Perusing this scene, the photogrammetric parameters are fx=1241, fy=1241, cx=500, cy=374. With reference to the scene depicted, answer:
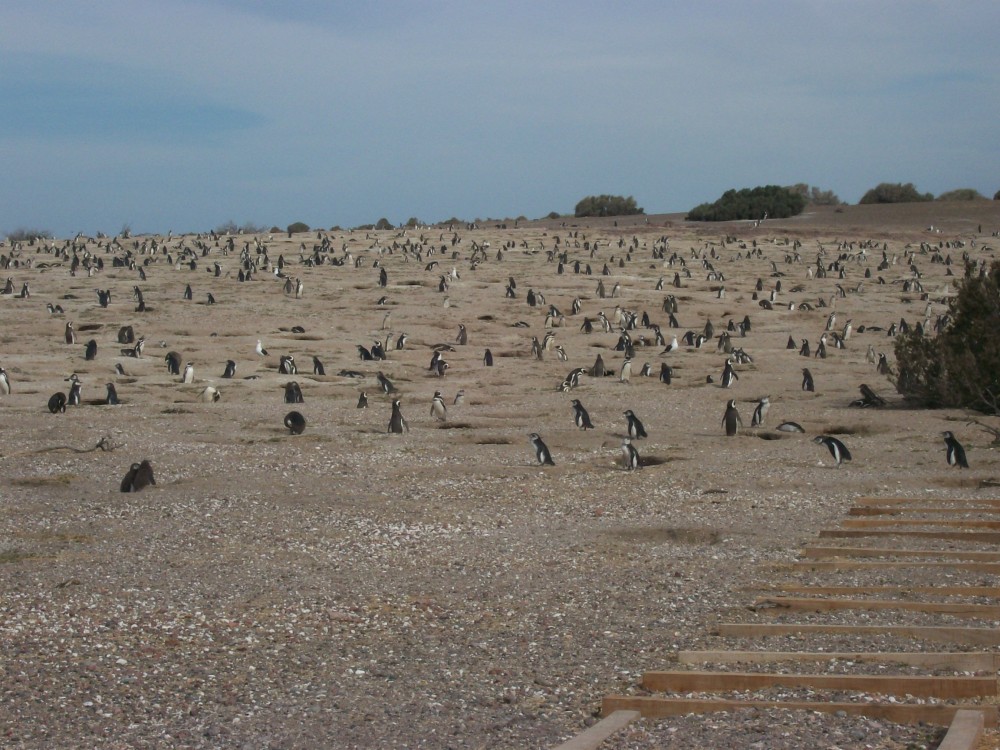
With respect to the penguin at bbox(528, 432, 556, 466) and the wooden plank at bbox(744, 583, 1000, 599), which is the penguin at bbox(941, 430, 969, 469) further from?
the wooden plank at bbox(744, 583, 1000, 599)

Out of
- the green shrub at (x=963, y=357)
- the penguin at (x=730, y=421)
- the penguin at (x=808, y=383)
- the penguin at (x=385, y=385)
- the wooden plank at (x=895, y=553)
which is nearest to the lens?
the wooden plank at (x=895, y=553)

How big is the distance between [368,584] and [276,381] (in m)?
12.7

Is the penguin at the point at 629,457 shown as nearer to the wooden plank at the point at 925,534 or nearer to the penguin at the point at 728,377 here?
the wooden plank at the point at 925,534

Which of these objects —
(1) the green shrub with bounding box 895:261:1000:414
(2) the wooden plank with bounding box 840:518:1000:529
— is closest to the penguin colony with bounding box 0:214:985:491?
(1) the green shrub with bounding box 895:261:1000:414

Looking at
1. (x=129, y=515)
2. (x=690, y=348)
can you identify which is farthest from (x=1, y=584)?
(x=690, y=348)

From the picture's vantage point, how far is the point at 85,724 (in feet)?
21.5

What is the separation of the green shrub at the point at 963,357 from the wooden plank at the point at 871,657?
10971 millimetres

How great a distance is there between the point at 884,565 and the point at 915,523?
1868 millimetres

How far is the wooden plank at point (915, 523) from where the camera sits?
10445mm

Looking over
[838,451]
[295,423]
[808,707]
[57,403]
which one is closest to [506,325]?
[57,403]

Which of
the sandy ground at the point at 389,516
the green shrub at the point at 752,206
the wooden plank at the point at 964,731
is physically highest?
the green shrub at the point at 752,206

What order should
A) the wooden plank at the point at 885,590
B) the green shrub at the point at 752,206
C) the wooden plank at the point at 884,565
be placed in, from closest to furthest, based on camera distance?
1. the wooden plank at the point at 885,590
2. the wooden plank at the point at 884,565
3. the green shrub at the point at 752,206

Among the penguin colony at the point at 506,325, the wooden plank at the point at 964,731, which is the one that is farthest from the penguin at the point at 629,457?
the wooden plank at the point at 964,731

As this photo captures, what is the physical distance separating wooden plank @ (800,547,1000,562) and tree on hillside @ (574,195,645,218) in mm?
65525
